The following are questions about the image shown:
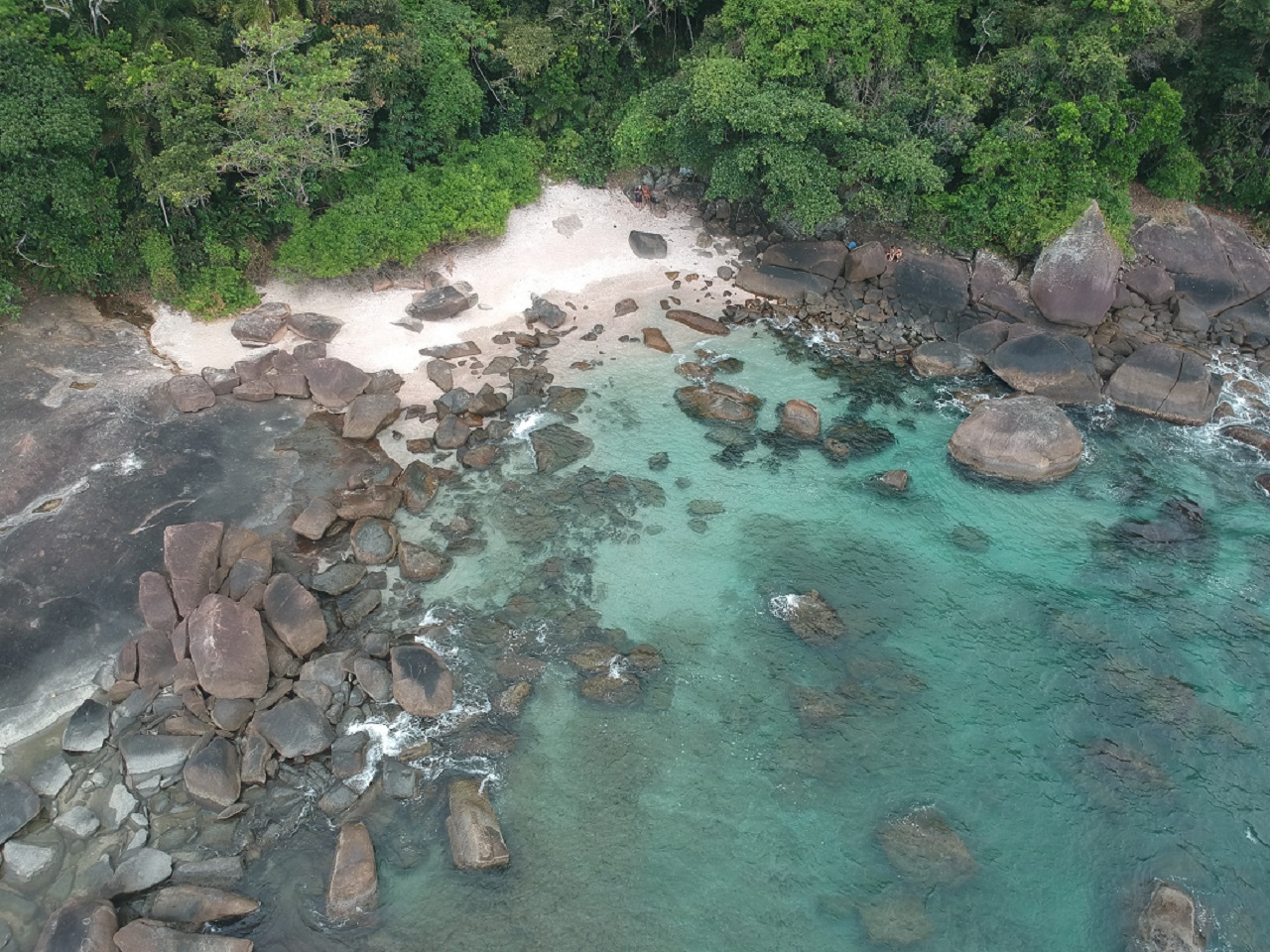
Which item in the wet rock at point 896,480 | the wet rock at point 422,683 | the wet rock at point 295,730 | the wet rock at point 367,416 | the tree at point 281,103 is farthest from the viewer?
the wet rock at point 367,416

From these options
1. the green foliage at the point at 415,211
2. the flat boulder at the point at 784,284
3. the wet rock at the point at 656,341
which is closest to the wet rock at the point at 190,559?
the green foliage at the point at 415,211

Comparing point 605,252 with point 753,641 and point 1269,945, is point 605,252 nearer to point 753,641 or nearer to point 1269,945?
point 753,641

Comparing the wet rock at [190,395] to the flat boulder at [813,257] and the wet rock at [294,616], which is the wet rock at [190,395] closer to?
the wet rock at [294,616]

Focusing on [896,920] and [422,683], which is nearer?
[896,920]

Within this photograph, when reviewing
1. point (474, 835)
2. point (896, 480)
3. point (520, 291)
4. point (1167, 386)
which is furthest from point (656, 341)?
point (474, 835)

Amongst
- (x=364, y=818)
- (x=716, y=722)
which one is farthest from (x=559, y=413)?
(x=364, y=818)

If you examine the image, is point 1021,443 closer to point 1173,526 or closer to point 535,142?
point 1173,526
